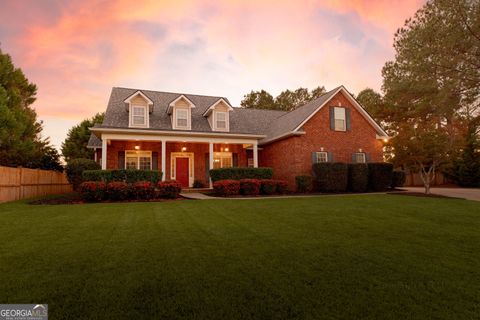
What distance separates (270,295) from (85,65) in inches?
612

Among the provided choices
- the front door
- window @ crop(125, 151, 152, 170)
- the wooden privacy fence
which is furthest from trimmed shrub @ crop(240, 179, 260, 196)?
the wooden privacy fence

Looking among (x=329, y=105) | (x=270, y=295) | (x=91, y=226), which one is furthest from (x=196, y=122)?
(x=270, y=295)

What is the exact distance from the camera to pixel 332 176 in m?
15.6

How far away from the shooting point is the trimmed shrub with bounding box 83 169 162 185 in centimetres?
1285

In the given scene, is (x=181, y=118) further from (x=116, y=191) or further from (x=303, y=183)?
(x=303, y=183)

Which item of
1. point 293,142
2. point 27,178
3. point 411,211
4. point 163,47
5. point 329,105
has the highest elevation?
point 163,47

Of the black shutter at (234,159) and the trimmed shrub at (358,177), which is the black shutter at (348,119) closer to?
the trimmed shrub at (358,177)

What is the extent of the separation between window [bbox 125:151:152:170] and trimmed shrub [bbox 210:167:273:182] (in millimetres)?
5086

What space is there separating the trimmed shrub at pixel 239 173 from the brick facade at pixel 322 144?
6.69ft

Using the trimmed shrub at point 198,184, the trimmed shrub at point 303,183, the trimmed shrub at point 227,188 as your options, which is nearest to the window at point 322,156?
the trimmed shrub at point 303,183

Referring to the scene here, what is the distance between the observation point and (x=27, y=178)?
1341 cm

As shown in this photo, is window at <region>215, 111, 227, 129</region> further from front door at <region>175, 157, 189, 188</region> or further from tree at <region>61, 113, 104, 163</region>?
tree at <region>61, 113, 104, 163</region>

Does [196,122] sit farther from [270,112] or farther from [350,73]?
[350,73]

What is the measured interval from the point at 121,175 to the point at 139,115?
17.1 ft
